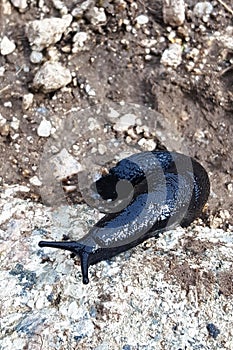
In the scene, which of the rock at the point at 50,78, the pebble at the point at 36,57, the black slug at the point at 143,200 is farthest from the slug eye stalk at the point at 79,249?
the pebble at the point at 36,57

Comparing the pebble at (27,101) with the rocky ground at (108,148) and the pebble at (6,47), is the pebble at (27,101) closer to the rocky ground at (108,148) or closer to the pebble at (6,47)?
the rocky ground at (108,148)

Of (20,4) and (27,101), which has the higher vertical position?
(20,4)

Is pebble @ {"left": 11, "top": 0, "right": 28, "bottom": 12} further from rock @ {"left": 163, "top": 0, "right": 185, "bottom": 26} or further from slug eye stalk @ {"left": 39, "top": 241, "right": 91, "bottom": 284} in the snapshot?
slug eye stalk @ {"left": 39, "top": 241, "right": 91, "bottom": 284}

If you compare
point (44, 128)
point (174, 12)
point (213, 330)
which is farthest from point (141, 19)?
point (213, 330)

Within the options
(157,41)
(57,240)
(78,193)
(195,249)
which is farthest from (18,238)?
(157,41)

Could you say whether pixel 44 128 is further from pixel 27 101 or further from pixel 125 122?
pixel 125 122

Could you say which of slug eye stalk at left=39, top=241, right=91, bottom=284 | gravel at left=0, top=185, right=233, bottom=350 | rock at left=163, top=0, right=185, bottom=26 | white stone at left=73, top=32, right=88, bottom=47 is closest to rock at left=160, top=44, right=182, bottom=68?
rock at left=163, top=0, right=185, bottom=26
